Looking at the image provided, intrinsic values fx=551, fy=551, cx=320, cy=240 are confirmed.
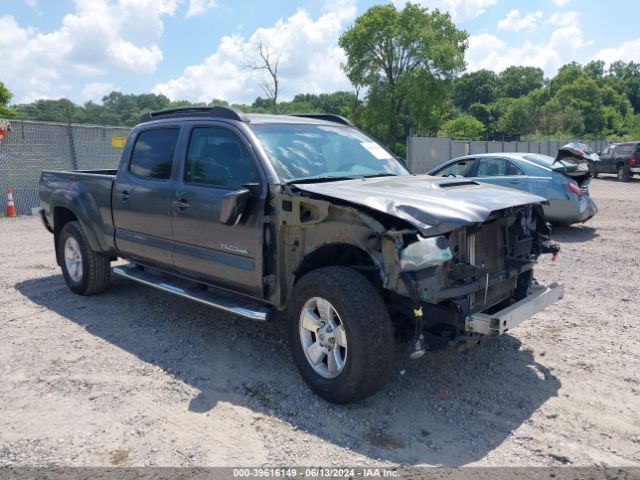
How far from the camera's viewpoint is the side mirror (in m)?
4.06

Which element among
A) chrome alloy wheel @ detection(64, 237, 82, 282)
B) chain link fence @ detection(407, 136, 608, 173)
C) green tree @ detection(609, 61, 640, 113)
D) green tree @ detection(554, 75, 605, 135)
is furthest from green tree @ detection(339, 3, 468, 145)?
green tree @ detection(609, 61, 640, 113)

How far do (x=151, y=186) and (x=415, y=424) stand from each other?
3272 mm

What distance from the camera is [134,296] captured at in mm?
6543

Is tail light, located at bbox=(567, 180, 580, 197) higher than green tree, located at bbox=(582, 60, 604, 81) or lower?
lower

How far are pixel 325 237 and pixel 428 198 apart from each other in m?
0.76

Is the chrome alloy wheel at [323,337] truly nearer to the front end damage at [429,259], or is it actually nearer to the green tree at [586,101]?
the front end damage at [429,259]

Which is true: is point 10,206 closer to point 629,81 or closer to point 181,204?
point 181,204

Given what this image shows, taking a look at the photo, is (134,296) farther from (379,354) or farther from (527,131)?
(527,131)

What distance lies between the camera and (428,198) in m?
3.79

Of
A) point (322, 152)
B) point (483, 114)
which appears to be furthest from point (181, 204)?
point (483, 114)

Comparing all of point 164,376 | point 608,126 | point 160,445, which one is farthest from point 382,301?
point 608,126

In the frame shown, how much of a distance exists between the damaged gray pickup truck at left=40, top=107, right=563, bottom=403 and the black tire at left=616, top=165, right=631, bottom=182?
22294 millimetres

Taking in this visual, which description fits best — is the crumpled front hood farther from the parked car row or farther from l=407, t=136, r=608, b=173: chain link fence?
l=407, t=136, r=608, b=173: chain link fence

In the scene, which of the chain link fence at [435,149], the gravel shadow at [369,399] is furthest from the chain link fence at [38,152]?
the chain link fence at [435,149]
